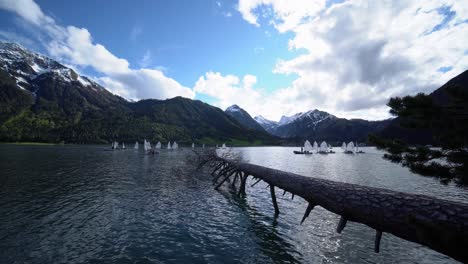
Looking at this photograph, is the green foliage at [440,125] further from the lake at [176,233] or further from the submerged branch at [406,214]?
the submerged branch at [406,214]

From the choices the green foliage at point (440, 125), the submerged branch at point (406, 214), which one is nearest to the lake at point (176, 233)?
the green foliage at point (440, 125)

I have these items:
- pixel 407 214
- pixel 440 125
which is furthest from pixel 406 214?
pixel 440 125

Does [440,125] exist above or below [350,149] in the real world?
above

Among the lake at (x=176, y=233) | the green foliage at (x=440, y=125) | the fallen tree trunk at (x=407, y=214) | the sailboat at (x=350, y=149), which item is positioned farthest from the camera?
the sailboat at (x=350, y=149)

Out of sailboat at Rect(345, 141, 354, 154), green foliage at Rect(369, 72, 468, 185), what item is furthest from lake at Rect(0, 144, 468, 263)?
sailboat at Rect(345, 141, 354, 154)

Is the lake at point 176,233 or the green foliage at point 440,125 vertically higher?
the green foliage at point 440,125

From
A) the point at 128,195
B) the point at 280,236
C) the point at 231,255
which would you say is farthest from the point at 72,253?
the point at 128,195

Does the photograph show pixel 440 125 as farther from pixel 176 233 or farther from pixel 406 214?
pixel 176 233

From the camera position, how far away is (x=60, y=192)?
27.4m

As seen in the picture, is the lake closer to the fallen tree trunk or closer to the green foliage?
the green foliage

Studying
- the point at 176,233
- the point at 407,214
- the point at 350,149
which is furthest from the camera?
the point at 350,149

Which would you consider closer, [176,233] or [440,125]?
[440,125]

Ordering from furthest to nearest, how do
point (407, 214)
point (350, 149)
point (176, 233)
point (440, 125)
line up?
point (350, 149)
point (176, 233)
point (440, 125)
point (407, 214)

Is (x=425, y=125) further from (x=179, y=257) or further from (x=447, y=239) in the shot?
(x=179, y=257)
